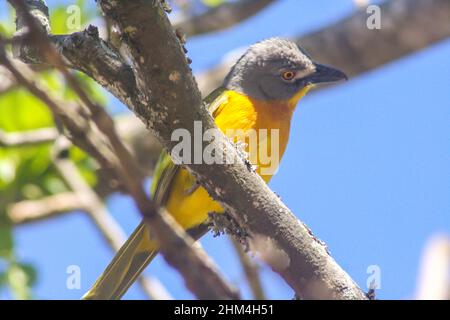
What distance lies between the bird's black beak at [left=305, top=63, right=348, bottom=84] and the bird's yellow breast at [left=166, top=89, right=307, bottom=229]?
309mm

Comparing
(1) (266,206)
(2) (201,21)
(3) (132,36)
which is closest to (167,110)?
(3) (132,36)

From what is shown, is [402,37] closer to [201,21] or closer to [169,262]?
[201,21]

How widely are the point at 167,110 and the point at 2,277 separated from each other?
2.90 m

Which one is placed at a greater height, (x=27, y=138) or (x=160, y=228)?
(x=160, y=228)

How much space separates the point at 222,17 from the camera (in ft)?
26.6

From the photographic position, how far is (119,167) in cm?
156

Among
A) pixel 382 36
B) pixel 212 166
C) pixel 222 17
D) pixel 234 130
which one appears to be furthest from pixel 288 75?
pixel 212 166

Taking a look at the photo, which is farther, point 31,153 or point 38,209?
point 31,153

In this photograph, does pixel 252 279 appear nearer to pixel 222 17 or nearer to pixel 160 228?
pixel 160 228

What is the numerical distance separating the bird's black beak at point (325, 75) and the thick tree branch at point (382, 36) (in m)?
1.93

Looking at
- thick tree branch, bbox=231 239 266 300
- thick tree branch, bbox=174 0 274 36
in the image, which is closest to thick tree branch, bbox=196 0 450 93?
thick tree branch, bbox=174 0 274 36

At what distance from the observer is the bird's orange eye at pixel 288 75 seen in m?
6.40

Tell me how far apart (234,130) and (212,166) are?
206 centimetres

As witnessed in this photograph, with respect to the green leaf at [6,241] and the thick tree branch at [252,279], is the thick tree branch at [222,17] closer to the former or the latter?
the green leaf at [6,241]
